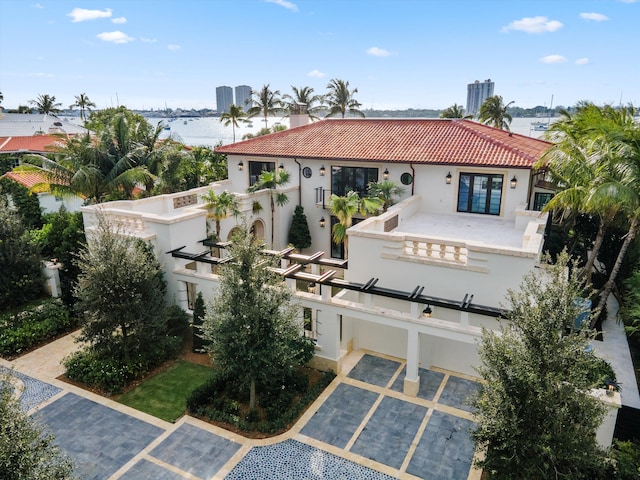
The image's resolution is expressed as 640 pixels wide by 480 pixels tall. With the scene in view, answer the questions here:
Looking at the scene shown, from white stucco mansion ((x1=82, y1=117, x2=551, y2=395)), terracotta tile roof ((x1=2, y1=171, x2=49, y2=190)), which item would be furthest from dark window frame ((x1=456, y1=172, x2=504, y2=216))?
terracotta tile roof ((x1=2, y1=171, x2=49, y2=190))

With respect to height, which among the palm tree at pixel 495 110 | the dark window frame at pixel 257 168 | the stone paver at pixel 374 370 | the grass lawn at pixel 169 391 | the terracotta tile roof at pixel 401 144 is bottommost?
the grass lawn at pixel 169 391

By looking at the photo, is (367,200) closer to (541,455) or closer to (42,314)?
(541,455)

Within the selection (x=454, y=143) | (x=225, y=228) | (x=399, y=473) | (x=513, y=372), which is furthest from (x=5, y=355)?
(x=454, y=143)

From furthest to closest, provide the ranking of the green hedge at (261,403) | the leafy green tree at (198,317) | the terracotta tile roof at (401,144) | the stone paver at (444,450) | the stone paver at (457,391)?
the terracotta tile roof at (401,144), the leafy green tree at (198,317), the stone paver at (457,391), the green hedge at (261,403), the stone paver at (444,450)

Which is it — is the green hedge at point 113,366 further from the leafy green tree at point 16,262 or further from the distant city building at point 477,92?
the distant city building at point 477,92

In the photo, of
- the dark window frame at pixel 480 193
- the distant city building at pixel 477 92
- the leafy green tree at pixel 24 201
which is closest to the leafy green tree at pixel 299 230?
the dark window frame at pixel 480 193

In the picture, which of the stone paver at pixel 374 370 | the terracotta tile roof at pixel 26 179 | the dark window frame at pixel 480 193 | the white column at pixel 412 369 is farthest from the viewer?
the terracotta tile roof at pixel 26 179

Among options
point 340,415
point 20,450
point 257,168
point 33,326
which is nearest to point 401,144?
point 257,168
